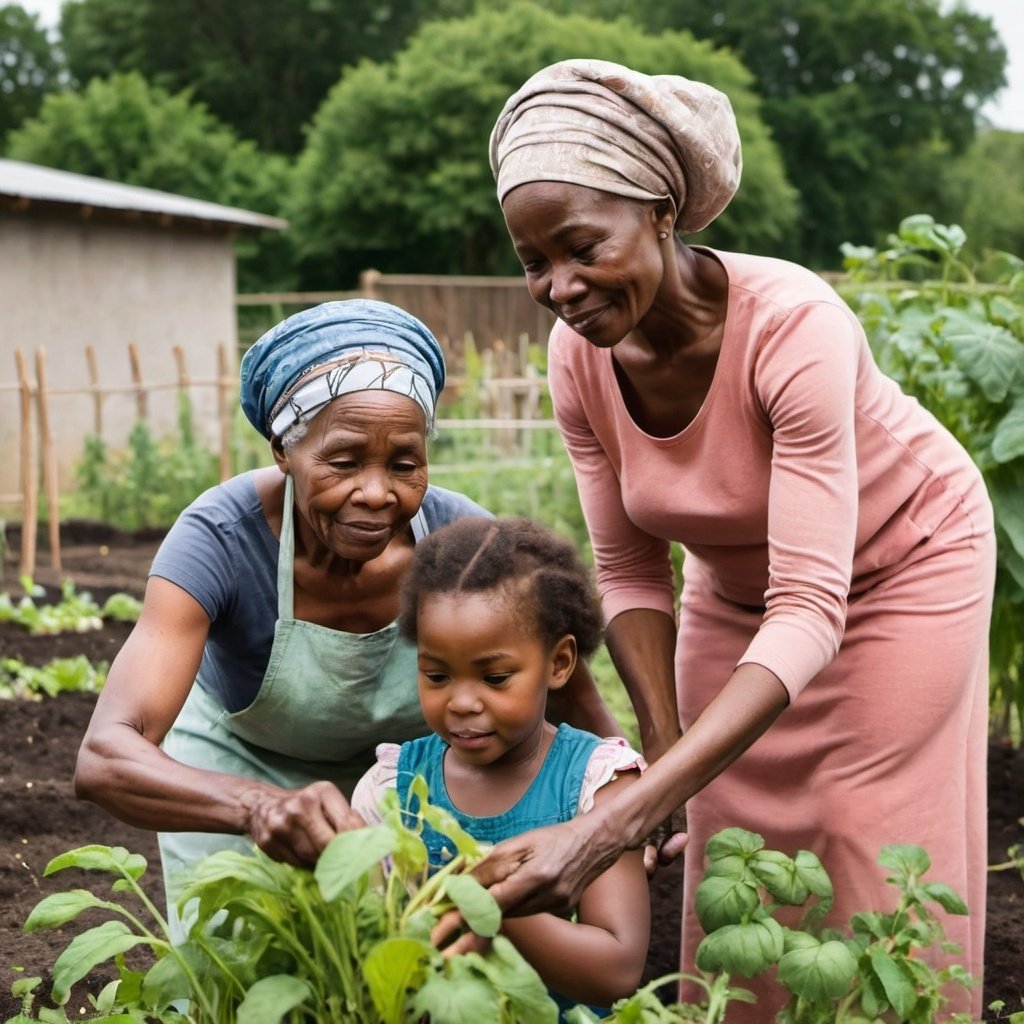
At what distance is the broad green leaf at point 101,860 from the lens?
1999 mm

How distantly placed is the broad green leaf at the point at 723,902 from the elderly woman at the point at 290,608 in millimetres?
559

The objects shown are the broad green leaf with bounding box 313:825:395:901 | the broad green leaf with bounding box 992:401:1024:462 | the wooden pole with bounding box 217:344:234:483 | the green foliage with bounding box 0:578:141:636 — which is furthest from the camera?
the wooden pole with bounding box 217:344:234:483

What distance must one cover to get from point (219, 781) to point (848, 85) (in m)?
37.9

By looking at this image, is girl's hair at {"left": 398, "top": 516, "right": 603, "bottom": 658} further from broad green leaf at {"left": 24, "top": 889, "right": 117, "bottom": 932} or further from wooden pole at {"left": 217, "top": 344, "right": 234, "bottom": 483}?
wooden pole at {"left": 217, "top": 344, "right": 234, "bottom": 483}

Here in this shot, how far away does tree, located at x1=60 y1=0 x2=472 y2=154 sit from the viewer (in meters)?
A: 37.7

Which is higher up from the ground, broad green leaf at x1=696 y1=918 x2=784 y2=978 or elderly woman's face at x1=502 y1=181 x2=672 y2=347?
elderly woman's face at x1=502 y1=181 x2=672 y2=347

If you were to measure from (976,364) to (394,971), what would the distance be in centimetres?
266

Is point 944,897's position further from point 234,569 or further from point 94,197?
point 94,197

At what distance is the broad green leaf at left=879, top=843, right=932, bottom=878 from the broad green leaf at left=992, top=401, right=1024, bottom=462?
72.0 inches

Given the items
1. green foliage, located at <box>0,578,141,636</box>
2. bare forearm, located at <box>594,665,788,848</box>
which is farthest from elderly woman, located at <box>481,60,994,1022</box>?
green foliage, located at <box>0,578,141,636</box>

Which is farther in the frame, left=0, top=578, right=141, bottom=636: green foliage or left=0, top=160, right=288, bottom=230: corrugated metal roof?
left=0, top=160, right=288, bottom=230: corrugated metal roof

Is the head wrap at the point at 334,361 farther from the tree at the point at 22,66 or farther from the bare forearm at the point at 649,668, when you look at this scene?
the tree at the point at 22,66

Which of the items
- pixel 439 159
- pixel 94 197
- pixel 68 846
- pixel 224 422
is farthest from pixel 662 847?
pixel 439 159

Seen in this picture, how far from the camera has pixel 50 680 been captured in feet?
18.6
